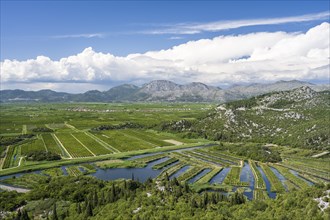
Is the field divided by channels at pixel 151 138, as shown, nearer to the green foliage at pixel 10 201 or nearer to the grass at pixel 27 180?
the grass at pixel 27 180

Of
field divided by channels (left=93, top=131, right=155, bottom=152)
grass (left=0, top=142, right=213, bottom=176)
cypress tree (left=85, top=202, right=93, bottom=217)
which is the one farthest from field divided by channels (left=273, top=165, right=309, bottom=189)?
field divided by channels (left=93, top=131, right=155, bottom=152)

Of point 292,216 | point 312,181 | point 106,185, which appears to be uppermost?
point 292,216

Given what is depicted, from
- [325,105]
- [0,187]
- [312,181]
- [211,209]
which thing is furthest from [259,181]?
[325,105]

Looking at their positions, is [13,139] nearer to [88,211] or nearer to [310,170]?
[88,211]

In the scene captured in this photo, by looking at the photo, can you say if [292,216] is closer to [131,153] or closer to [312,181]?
[312,181]

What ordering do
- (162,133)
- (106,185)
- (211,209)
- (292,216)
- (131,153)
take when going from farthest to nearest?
(162,133) → (131,153) → (106,185) → (211,209) → (292,216)

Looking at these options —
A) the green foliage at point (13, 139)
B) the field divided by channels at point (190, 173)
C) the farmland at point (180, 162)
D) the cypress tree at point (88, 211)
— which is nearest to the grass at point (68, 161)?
the farmland at point (180, 162)
